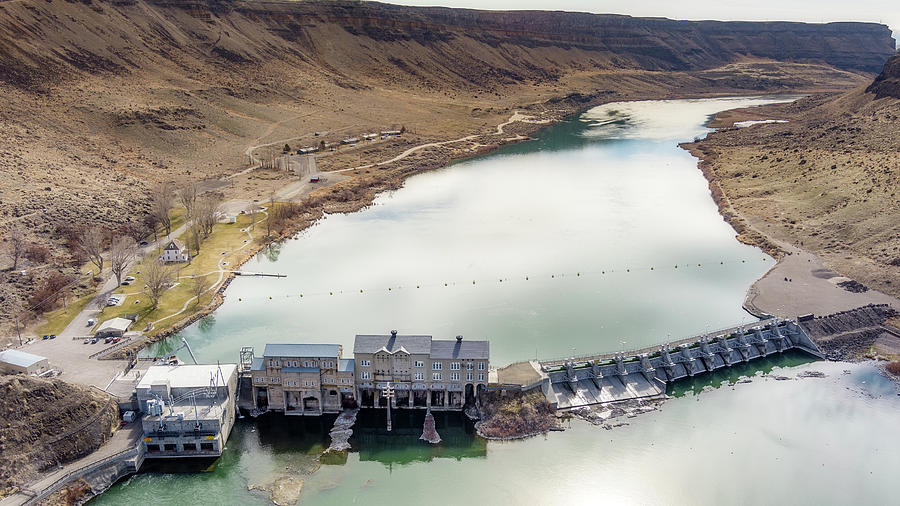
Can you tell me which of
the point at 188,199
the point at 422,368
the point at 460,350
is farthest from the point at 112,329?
the point at 188,199

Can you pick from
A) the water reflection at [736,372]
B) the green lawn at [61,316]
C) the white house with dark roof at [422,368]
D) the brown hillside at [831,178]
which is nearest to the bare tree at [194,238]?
the green lawn at [61,316]

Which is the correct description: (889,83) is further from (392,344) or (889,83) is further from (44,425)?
(44,425)

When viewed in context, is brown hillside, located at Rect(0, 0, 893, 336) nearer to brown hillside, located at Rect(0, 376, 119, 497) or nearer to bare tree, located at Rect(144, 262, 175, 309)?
bare tree, located at Rect(144, 262, 175, 309)

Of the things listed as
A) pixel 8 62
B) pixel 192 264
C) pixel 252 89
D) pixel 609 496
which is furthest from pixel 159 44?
pixel 609 496

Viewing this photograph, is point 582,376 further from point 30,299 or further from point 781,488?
point 30,299

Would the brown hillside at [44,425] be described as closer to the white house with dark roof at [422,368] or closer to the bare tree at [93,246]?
the white house with dark roof at [422,368]
